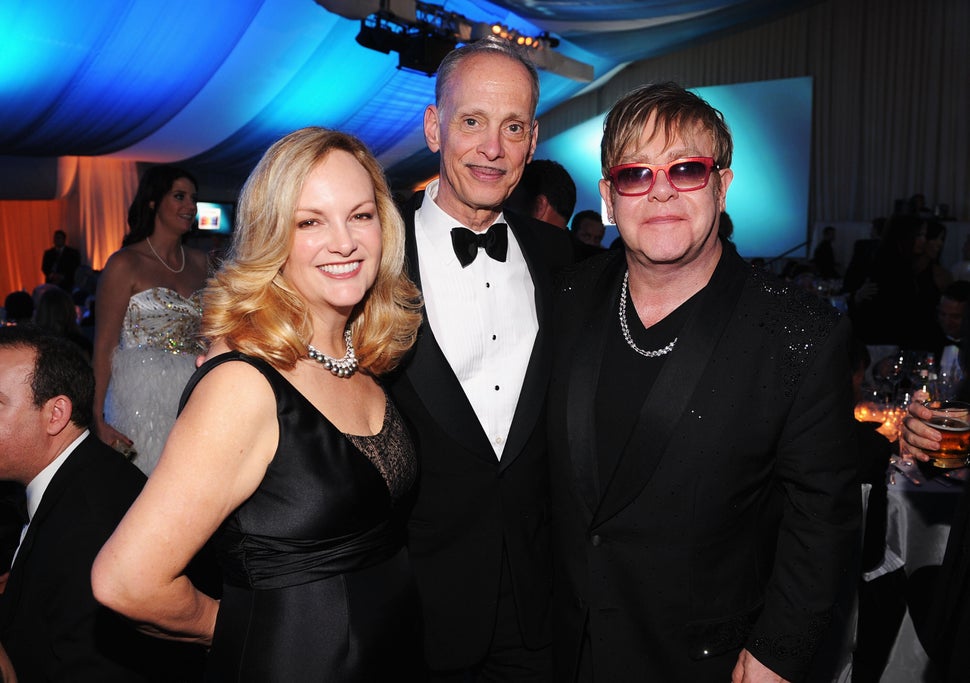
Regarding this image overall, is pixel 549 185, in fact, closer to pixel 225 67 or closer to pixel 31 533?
pixel 31 533

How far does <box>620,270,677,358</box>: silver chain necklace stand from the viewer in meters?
1.85

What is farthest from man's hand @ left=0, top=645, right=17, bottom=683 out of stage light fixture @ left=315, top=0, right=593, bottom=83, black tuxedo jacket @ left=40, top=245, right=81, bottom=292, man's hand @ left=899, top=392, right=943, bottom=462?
black tuxedo jacket @ left=40, top=245, right=81, bottom=292

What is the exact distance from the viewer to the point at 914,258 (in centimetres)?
527

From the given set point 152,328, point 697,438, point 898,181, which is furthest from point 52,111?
point 898,181

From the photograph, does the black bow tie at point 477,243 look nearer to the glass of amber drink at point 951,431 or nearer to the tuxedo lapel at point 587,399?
the tuxedo lapel at point 587,399

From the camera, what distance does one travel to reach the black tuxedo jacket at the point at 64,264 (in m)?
11.2

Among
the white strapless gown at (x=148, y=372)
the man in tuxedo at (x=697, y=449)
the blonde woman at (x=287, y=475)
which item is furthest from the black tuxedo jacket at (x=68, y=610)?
the white strapless gown at (x=148, y=372)

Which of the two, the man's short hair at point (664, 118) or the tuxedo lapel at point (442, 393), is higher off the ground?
the man's short hair at point (664, 118)

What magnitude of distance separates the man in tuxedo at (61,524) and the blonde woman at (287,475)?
1.52ft

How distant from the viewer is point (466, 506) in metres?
2.04

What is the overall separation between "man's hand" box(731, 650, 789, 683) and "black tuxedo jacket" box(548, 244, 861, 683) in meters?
0.02

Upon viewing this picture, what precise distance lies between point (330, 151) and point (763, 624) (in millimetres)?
1385

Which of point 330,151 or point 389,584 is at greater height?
point 330,151

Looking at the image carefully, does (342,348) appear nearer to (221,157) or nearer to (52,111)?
(52,111)
